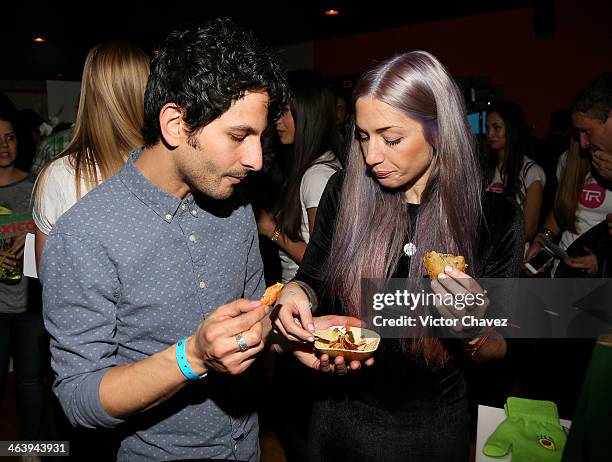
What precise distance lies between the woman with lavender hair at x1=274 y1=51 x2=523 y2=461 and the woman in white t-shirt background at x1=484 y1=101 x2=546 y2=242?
2315 millimetres

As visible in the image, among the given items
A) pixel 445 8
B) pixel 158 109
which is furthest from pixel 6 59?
pixel 158 109

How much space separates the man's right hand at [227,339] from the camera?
1078 mm

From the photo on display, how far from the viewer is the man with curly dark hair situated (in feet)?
3.68

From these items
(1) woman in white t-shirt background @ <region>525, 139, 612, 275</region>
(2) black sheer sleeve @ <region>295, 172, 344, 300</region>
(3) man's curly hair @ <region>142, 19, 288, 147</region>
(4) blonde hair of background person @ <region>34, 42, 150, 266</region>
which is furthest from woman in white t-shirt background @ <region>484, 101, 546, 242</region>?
(3) man's curly hair @ <region>142, 19, 288, 147</region>

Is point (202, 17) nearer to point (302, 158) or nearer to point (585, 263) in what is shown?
point (302, 158)

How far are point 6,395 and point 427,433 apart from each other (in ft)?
12.4

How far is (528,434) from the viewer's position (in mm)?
876

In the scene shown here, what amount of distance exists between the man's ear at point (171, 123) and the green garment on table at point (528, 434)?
0.94 m

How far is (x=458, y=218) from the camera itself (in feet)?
4.87

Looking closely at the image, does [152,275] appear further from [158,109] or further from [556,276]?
[556,276]

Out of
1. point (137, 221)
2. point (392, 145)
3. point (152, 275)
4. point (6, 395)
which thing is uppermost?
point (392, 145)

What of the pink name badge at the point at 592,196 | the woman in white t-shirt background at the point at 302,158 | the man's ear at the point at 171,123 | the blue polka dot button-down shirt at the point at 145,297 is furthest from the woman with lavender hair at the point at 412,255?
the pink name badge at the point at 592,196

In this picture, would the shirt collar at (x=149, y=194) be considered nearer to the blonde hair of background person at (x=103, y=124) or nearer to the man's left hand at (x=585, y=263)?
the blonde hair of background person at (x=103, y=124)

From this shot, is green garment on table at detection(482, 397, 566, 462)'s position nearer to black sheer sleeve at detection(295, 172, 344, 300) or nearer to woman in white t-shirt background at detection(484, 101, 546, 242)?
black sheer sleeve at detection(295, 172, 344, 300)
